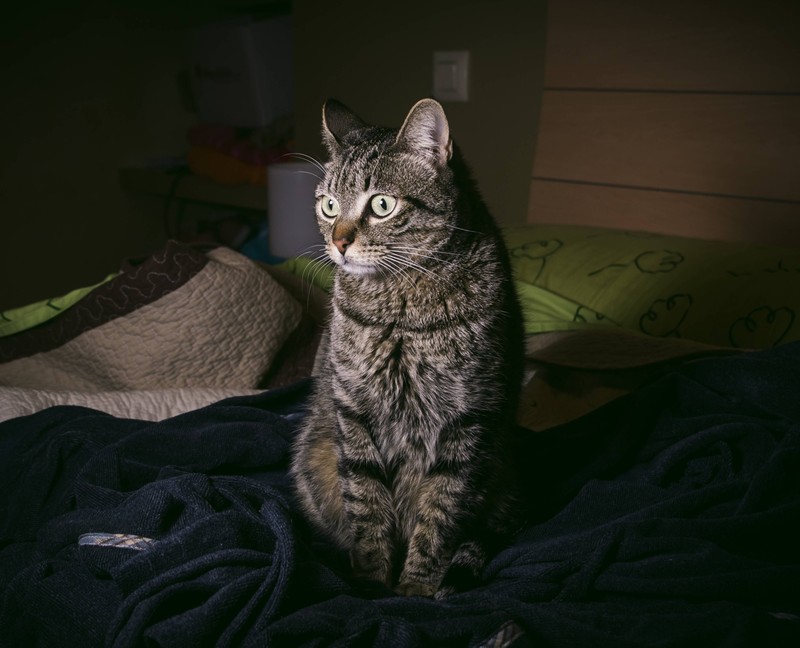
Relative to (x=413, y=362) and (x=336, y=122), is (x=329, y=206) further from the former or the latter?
(x=413, y=362)

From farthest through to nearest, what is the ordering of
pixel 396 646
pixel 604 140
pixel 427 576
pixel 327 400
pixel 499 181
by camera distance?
pixel 499 181 → pixel 604 140 → pixel 327 400 → pixel 427 576 → pixel 396 646

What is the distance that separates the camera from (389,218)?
96 cm

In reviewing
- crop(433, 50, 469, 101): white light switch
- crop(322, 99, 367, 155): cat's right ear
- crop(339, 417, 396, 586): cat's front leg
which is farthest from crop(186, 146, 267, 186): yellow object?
crop(339, 417, 396, 586): cat's front leg

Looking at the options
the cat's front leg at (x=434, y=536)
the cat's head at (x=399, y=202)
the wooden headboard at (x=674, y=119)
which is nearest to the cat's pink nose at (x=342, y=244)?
the cat's head at (x=399, y=202)

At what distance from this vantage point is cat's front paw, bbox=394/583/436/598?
92cm

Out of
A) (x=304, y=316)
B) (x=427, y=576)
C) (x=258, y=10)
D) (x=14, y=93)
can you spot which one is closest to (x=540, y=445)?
(x=427, y=576)

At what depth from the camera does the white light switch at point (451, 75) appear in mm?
2203

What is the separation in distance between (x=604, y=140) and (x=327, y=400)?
1.18 metres

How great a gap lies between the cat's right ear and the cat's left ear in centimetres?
15

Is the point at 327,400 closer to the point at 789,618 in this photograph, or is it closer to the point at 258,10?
the point at 789,618

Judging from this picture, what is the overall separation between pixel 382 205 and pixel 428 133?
0.36 ft

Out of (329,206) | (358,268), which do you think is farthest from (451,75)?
(358,268)

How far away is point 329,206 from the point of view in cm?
105

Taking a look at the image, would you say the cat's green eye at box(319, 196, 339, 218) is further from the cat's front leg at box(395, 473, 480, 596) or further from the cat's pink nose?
the cat's front leg at box(395, 473, 480, 596)
